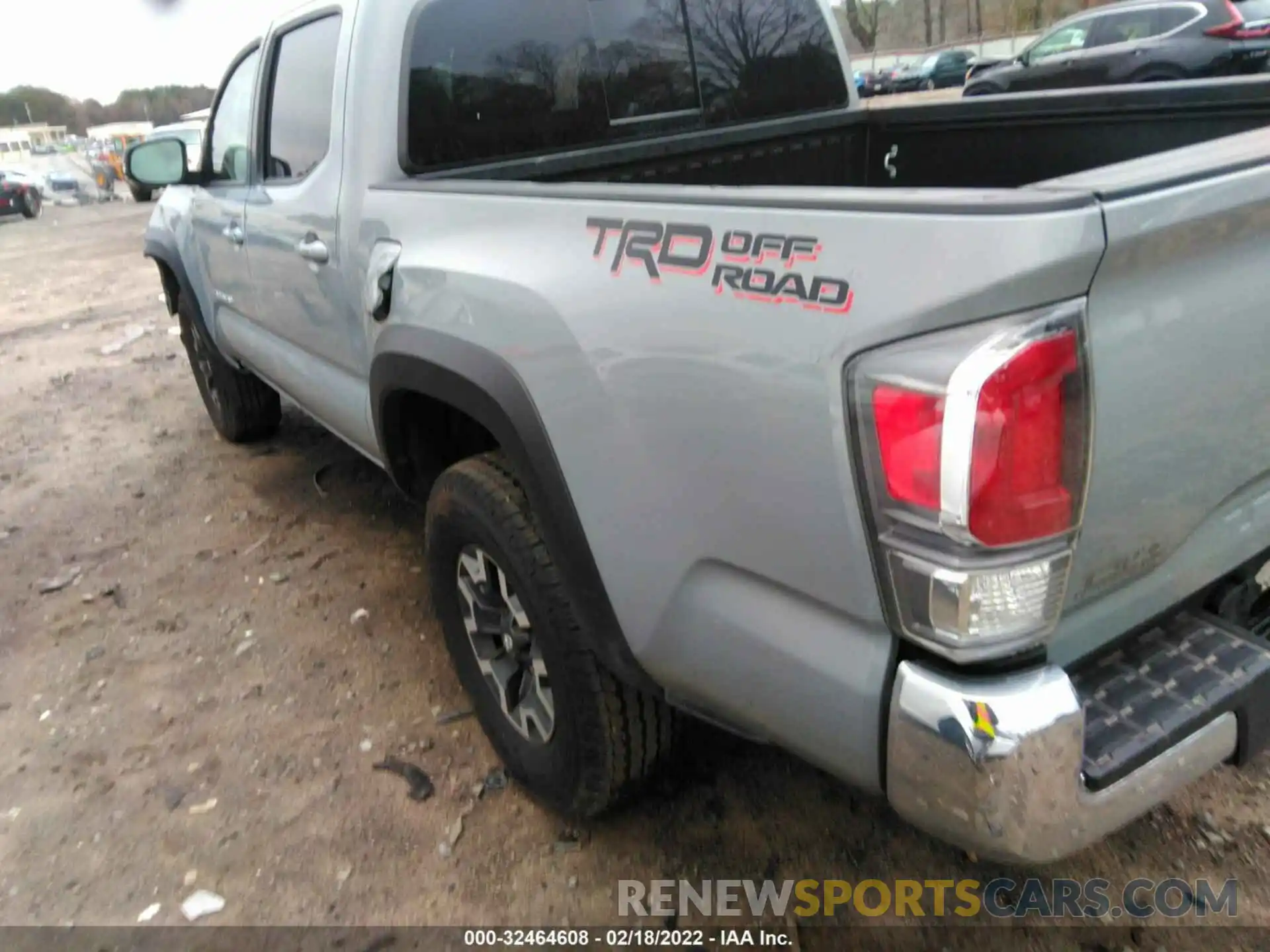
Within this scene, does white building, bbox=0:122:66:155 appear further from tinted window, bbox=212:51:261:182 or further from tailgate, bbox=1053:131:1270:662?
tailgate, bbox=1053:131:1270:662

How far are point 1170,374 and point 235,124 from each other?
11.9ft

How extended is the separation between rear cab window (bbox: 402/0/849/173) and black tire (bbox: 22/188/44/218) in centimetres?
2738

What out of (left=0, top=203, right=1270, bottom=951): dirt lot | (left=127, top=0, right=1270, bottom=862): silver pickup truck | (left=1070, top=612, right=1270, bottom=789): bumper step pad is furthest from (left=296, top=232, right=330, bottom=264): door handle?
(left=1070, top=612, right=1270, bottom=789): bumper step pad

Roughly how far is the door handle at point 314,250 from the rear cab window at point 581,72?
406 millimetres

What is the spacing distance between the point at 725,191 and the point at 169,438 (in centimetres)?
497

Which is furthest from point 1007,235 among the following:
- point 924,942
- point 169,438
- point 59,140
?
point 59,140

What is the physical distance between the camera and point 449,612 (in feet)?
8.63

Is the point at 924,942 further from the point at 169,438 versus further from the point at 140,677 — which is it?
the point at 169,438

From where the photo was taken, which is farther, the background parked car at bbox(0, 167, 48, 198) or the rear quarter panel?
the background parked car at bbox(0, 167, 48, 198)

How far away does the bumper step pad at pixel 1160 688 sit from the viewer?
4.66 ft

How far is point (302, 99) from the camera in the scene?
3111mm

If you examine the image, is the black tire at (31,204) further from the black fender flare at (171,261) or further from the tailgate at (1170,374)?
the tailgate at (1170,374)

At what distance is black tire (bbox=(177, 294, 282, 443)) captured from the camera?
501cm

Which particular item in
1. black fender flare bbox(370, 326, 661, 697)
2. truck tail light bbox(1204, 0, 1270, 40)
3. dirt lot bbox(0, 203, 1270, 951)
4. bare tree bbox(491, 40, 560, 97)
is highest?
truck tail light bbox(1204, 0, 1270, 40)
